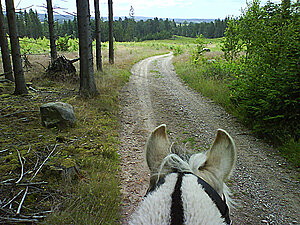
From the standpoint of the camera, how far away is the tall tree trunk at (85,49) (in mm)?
8180

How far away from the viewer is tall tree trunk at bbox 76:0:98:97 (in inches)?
322

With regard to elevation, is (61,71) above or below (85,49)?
below

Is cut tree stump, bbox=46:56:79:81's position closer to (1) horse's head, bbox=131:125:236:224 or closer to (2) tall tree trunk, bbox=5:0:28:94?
(2) tall tree trunk, bbox=5:0:28:94

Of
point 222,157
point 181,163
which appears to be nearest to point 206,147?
point 222,157

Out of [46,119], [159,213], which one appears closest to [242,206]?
[159,213]

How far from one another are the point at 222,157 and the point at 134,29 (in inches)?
4432

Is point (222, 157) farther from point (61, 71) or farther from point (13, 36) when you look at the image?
point (61, 71)

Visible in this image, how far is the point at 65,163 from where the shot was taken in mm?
3855

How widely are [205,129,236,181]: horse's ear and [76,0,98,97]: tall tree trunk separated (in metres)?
7.90

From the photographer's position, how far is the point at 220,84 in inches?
456

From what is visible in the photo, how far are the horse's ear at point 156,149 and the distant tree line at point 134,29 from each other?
73.1 meters

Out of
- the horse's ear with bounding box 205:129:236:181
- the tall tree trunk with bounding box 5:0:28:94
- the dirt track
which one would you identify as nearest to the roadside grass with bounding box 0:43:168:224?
the dirt track

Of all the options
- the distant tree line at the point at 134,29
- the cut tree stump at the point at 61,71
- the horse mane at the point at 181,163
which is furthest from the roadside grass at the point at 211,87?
the distant tree line at the point at 134,29

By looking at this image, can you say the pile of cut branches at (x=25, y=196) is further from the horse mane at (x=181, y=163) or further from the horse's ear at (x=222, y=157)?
the horse's ear at (x=222, y=157)
